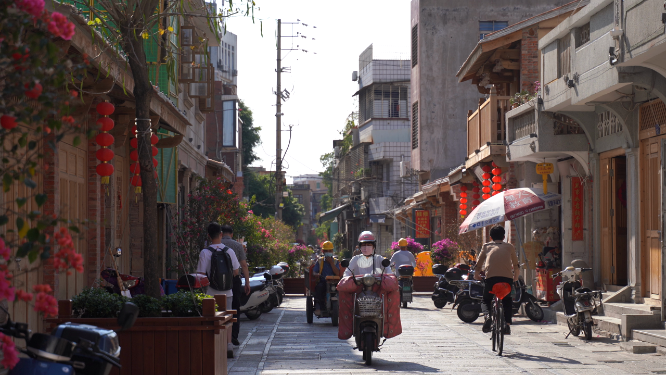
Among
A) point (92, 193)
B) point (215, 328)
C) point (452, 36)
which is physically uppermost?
point (452, 36)

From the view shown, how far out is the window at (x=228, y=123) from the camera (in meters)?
39.5

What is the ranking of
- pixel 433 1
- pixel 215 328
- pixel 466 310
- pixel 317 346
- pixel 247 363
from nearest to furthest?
pixel 215 328 → pixel 247 363 → pixel 317 346 → pixel 466 310 → pixel 433 1

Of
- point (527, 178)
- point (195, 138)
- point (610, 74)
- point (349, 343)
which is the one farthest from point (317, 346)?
point (195, 138)

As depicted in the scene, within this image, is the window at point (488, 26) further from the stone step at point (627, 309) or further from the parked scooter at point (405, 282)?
the stone step at point (627, 309)

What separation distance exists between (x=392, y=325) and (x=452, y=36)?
25476mm

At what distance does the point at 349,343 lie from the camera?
13297mm

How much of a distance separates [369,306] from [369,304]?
27 millimetres

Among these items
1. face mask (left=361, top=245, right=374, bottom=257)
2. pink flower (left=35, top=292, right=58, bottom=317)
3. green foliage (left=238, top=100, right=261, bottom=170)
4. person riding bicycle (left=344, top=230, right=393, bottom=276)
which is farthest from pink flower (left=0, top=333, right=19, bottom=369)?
green foliage (left=238, top=100, right=261, bottom=170)

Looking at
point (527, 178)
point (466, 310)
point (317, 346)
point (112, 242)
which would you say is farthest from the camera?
point (527, 178)

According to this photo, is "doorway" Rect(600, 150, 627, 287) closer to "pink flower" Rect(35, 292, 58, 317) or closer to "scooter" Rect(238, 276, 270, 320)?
"scooter" Rect(238, 276, 270, 320)

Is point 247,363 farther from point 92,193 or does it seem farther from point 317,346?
point 92,193

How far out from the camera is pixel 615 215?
52.1 ft

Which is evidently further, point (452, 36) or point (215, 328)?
point (452, 36)

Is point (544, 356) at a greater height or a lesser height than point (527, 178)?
lesser
